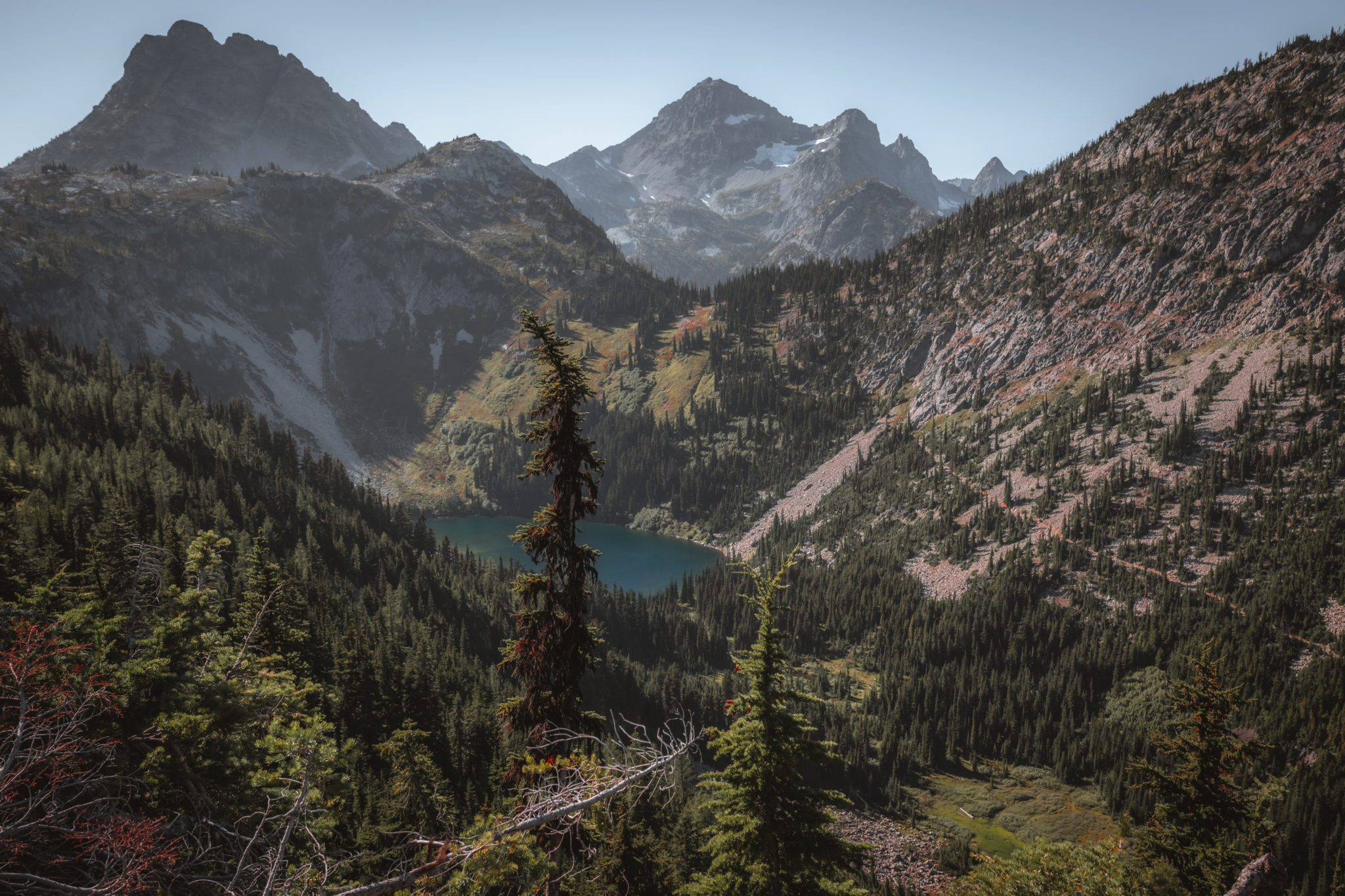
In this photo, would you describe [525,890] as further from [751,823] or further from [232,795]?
[232,795]

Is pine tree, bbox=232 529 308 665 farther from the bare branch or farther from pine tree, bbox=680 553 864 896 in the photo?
the bare branch

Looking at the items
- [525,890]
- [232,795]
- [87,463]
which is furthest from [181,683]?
[87,463]

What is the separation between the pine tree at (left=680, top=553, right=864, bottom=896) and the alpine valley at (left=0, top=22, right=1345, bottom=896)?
0.45ft

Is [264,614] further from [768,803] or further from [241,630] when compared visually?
[768,803]

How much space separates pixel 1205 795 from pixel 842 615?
4154 inches

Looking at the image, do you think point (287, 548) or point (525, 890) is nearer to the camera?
point (525, 890)

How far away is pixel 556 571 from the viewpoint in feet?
53.0

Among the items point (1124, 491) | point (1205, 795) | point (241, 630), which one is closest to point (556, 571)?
point (1205, 795)

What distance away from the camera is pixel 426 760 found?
3528 cm

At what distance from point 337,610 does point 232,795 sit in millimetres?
77893

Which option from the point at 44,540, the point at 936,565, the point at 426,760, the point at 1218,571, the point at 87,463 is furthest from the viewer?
→ the point at 936,565

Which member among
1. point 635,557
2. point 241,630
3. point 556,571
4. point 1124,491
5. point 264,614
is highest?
point 556,571

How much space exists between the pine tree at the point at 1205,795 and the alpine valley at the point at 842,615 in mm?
175

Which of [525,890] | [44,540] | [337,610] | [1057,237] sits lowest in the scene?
[337,610]
